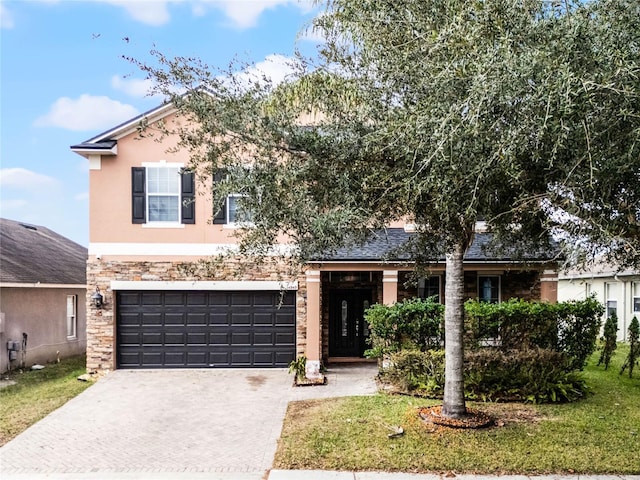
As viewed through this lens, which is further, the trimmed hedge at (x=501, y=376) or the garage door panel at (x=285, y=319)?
the garage door panel at (x=285, y=319)

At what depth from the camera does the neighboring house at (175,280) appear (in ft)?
44.5

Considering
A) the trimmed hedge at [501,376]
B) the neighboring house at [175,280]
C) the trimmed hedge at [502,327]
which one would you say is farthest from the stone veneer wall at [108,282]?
the trimmed hedge at [501,376]

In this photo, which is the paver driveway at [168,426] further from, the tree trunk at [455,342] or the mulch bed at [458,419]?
the tree trunk at [455,342]

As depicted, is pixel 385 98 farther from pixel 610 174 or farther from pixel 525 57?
pixel 610 174

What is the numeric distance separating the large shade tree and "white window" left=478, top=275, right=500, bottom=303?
654 centimetres

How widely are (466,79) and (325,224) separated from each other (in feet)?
7.90

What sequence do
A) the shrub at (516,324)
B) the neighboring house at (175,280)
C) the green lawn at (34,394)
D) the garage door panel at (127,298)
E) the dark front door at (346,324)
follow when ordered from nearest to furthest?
1. the green lawn at (34,394)
2. the shrub at (516,324)
3. the neighboring house at (175,280)
4. the garage door panel at (127,298)
5. the dark front door at (346,324)

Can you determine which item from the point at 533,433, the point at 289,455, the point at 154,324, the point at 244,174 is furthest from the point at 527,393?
the point at 154,324

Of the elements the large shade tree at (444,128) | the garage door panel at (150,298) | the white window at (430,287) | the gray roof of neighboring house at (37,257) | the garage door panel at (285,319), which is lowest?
the garage door panel at (285,319)

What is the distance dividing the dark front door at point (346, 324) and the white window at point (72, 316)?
31.0ft

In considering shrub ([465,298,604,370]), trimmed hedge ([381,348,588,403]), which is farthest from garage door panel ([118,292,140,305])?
shrub ([465,298,604,370])

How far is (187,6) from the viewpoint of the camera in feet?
34.1

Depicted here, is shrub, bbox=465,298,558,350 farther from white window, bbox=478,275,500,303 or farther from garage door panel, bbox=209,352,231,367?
garage door panel, bbox=209,352,231,367

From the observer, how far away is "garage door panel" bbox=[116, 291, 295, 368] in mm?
14047
